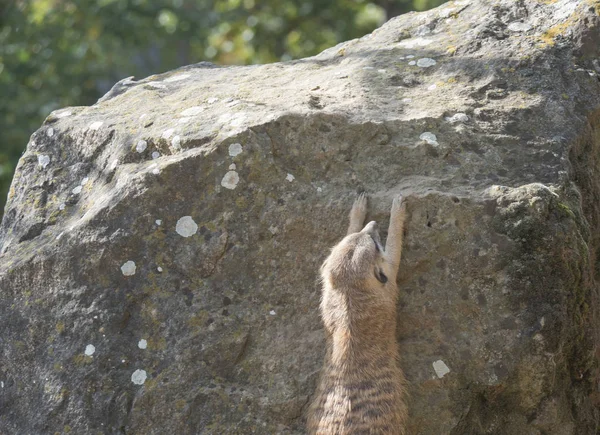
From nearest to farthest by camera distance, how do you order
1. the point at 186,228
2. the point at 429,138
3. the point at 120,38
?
the point at 186,228
the point at 429,138
the point at 120,38

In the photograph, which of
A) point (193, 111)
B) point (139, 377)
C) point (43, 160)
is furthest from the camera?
point (43, 160)

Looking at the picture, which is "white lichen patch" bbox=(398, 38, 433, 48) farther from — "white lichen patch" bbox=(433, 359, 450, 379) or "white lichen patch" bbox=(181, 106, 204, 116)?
"white lichen patch" bbox=(433, 359, 450, 379)

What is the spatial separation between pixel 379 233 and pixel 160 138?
5.50 ft

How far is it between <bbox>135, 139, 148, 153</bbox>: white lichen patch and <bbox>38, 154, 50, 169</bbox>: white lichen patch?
0.94 m

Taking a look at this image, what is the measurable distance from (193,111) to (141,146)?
478 millimetres

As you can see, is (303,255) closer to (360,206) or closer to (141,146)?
(360,206)

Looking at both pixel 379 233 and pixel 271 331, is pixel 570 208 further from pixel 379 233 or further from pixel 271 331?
pixel 271 331

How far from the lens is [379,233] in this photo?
4980 mm

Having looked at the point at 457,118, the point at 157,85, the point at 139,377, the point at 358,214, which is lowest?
the point at 139,377

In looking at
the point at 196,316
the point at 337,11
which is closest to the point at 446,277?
the point at 196,316

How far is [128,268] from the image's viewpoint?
16.3ft

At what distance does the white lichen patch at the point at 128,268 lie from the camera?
16.3 feet

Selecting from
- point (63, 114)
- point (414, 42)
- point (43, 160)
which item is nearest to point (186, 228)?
point (43, 160)

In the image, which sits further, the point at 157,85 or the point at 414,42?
the point at 157,85
